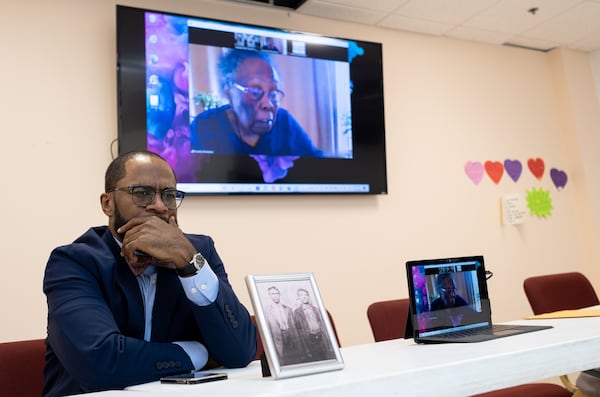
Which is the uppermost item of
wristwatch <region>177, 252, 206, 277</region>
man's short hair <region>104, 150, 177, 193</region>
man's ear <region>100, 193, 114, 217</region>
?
man's short hair <region>104, 150, 177, 193</region>

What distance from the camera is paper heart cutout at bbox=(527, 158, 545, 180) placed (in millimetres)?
4359

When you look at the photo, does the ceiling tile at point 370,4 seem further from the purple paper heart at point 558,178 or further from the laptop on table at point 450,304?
the laptop on table at point 450,304

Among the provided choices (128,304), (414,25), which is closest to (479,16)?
(414,25)

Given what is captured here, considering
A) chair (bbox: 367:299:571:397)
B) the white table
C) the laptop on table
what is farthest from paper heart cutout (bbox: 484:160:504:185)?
the white table

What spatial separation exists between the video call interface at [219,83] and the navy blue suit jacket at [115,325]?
1.44 meters

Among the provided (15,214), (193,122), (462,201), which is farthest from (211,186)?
(462,201)

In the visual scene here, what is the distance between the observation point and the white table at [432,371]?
101 centimetres

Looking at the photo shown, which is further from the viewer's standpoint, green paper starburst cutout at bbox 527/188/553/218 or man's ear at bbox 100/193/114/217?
green paper starburst cutout at bbox 527/188/553/218

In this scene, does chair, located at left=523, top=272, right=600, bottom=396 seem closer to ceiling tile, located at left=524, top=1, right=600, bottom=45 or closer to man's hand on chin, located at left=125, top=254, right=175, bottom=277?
ceiling tile, located at left=524, top=1, right=600, bottom=45

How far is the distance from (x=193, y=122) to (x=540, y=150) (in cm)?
271

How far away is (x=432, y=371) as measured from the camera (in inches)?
42.6

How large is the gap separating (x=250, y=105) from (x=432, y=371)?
241 centimetres

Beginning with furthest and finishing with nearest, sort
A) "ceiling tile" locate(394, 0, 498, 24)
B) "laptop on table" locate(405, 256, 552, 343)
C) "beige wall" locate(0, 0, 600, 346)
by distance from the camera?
"ceiling tile" locate(394, 0, 498, 24) → "beige wall" locate(0, 0, 600, 346) → "laptop on table" locate(405, 256, 552, 343)

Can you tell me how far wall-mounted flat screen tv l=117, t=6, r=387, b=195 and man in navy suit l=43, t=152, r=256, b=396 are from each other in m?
1.38
